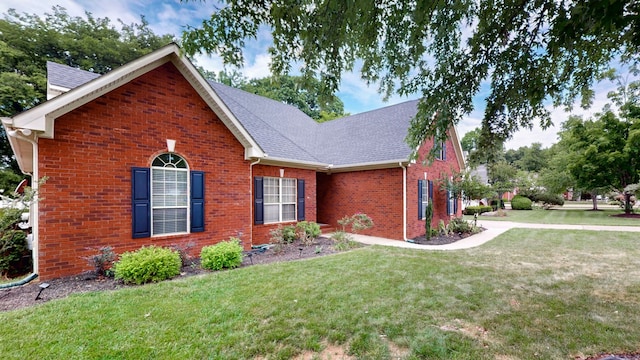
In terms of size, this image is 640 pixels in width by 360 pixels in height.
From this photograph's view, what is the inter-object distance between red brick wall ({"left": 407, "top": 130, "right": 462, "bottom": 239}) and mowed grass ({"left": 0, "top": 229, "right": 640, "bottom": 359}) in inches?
185

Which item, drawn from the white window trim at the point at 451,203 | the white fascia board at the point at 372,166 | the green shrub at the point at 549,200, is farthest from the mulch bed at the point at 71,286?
the green shrub at the point at 549,200

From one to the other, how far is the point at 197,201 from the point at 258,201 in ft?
7.96

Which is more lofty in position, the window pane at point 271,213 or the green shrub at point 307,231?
the window pane at point 271,213

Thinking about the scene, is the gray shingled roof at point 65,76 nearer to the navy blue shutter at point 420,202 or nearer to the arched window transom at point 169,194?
the arched window transom at point 169,194

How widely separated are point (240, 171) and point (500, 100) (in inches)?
282

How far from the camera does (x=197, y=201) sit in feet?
23.8

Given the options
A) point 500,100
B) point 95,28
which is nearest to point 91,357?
point 500,100

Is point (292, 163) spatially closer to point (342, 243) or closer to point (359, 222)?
point (342, 243)

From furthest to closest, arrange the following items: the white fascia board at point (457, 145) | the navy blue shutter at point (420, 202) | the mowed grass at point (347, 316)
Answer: the white fascia board at point (457, 145), the navy blue shutter at point (420, 202), the mowed grass at point (347, 316)

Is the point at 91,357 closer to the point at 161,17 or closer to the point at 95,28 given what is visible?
the point at 161,17

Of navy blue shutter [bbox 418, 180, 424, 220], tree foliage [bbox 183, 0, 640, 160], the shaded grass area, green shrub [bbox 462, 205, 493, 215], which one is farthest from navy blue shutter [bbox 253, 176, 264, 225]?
green shrub [bbox 462, 205, 493, 215]

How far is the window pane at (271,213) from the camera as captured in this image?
9820 mm

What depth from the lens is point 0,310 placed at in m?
3.97

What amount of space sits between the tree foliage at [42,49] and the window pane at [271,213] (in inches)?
681
